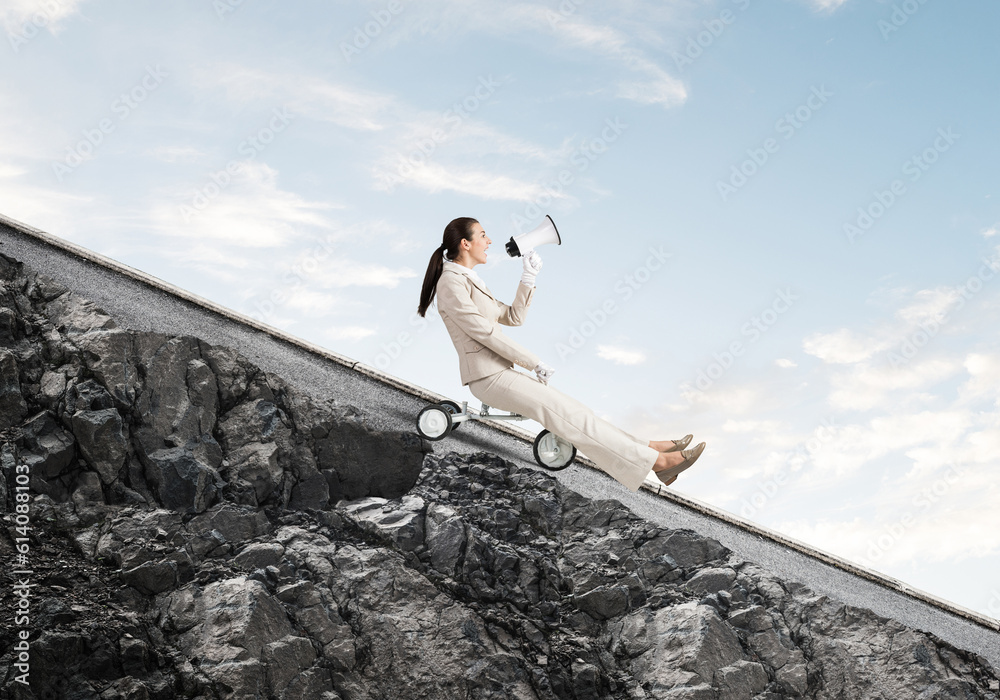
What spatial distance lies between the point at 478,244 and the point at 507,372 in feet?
2.62

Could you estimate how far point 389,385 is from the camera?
590cm

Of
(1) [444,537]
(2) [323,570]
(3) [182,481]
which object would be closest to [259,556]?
(2) [323,570]

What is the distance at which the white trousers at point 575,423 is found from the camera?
489 cm

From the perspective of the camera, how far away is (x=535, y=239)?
5.00 m

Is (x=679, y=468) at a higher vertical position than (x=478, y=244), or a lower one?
lower

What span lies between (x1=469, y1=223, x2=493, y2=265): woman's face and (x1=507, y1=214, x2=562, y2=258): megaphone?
Result: 203 millimetres

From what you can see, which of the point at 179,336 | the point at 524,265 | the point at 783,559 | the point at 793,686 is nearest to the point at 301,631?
the point at 179,336

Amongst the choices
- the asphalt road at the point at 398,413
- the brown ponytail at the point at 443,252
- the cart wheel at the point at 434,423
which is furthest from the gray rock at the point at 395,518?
the brown ponytail at the point at 443,252

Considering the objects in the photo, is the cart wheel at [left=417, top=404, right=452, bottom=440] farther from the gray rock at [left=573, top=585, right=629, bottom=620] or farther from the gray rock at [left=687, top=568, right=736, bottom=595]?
the gray rock at [left=687, top=568, right=736, bottom=595]

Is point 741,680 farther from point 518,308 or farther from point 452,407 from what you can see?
point 518,308

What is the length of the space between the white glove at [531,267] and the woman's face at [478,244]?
0.87 feet

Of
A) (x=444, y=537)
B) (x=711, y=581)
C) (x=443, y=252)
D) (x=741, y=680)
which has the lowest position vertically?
(x=741, y=680)

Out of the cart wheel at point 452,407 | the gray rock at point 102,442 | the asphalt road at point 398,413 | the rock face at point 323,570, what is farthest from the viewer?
the asphalt road at point 398,413

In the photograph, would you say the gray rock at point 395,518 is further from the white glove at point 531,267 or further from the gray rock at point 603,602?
the white glove at point 531,267
